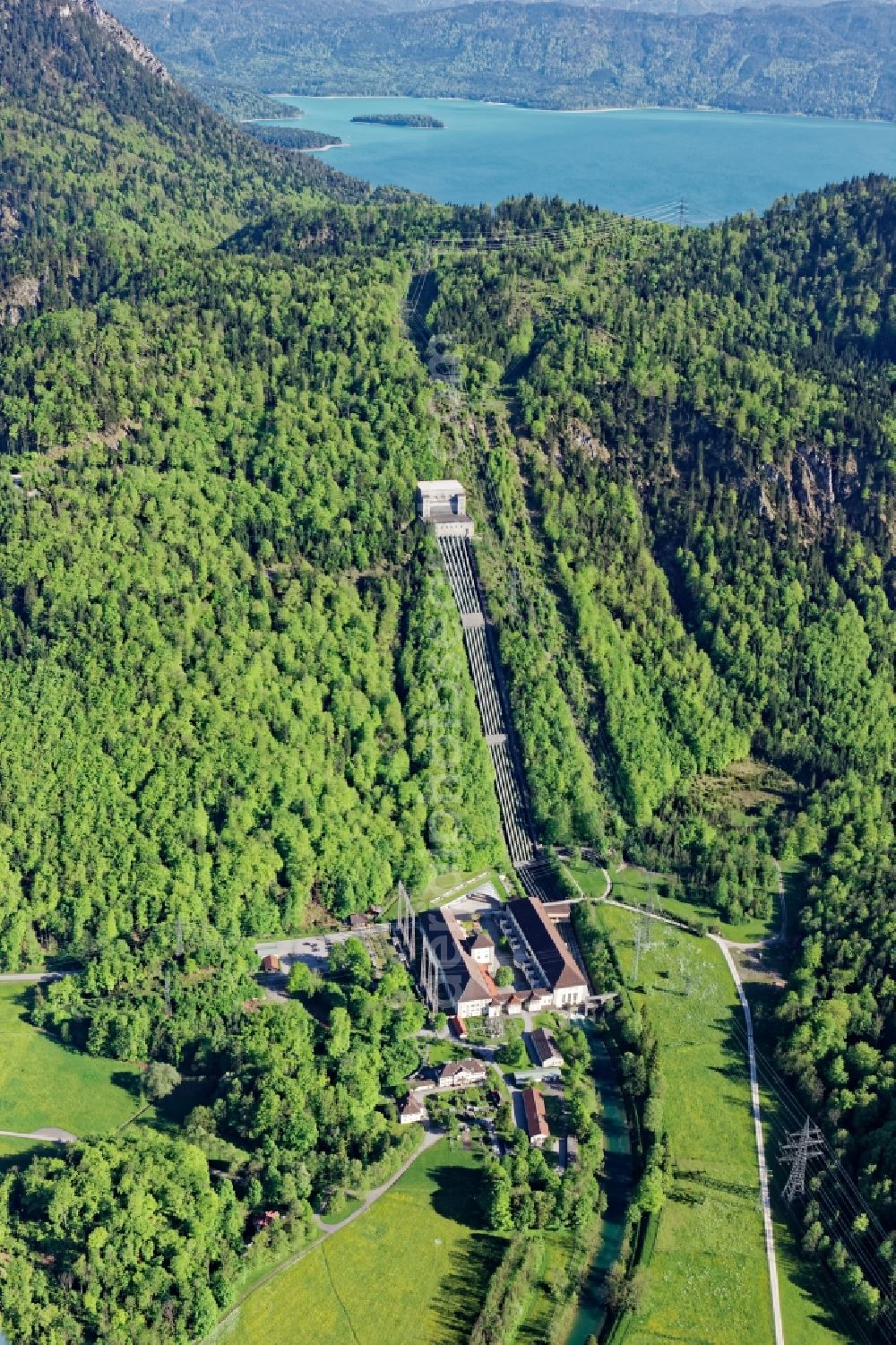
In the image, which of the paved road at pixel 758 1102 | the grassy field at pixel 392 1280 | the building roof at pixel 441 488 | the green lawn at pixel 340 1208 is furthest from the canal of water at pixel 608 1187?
the building roof at pixel 441 488

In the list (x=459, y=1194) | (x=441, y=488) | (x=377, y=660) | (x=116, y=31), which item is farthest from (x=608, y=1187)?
(x=116, y=31)

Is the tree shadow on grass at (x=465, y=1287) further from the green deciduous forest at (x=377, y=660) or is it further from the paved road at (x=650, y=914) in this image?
the paved road at (x=650, y=914)

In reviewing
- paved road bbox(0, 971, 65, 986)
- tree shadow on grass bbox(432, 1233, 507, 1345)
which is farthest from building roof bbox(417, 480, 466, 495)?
tree shadow on grass bbox(432, 1233, 507, 1345)

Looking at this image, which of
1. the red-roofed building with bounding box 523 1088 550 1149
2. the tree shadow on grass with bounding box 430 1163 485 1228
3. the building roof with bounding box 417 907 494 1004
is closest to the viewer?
the tree shadow on grass with bounding box 430 1163 485 1228

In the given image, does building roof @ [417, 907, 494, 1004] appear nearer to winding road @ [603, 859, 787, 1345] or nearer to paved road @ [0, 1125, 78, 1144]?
winding road @ [603, 859, 787, 1345]

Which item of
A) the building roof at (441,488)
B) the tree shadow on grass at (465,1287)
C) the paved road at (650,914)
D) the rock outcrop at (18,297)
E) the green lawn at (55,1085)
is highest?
the rock outcrop at (18,297)

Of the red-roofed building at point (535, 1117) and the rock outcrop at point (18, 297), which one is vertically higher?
the rock outcrop at point (18, 297)
